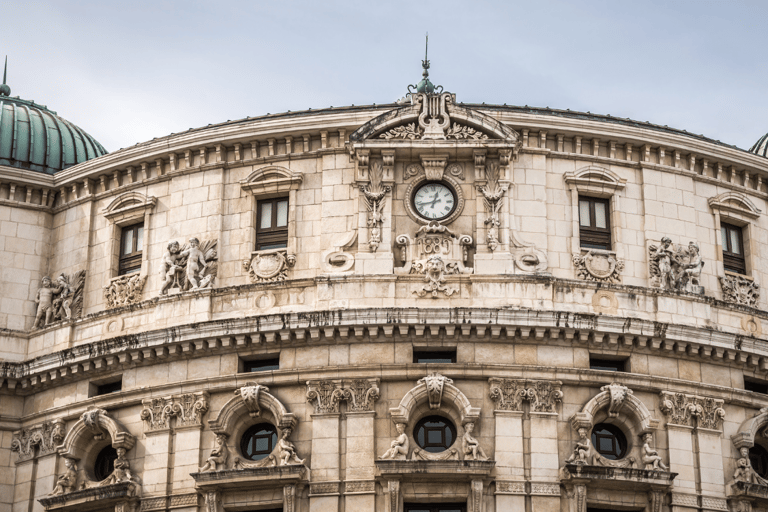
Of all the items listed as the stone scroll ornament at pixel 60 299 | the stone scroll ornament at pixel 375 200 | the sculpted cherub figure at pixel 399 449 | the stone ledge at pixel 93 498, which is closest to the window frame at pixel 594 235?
the stone scroll ornament at pixel 375 200

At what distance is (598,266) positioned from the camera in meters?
48.9

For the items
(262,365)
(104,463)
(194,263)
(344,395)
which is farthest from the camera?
(194,263)

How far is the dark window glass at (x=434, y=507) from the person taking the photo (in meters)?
45.2

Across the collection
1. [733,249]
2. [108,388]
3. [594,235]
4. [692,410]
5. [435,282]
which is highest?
[733,249]

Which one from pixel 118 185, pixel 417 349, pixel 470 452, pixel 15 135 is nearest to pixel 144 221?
pixel 118 185

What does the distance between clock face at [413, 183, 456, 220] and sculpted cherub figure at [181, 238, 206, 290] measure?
7320mm

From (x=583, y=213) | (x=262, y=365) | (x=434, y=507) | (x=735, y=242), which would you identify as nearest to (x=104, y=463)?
(x=262, y=365)

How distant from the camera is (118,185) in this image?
52656 mm

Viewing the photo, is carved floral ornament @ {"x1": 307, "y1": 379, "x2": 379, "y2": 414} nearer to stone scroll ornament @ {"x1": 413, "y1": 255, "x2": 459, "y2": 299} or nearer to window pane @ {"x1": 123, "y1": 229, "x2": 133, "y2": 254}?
stone scroll ornament @ {"x1": 413, "y1": 255, "x2": 459, "y2": 299}

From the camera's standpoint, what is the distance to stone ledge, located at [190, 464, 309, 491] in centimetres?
4519

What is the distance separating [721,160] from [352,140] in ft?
41.9

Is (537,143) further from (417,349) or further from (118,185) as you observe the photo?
(118,185)

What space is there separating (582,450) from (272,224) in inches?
503

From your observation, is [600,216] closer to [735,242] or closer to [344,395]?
[735,242]
